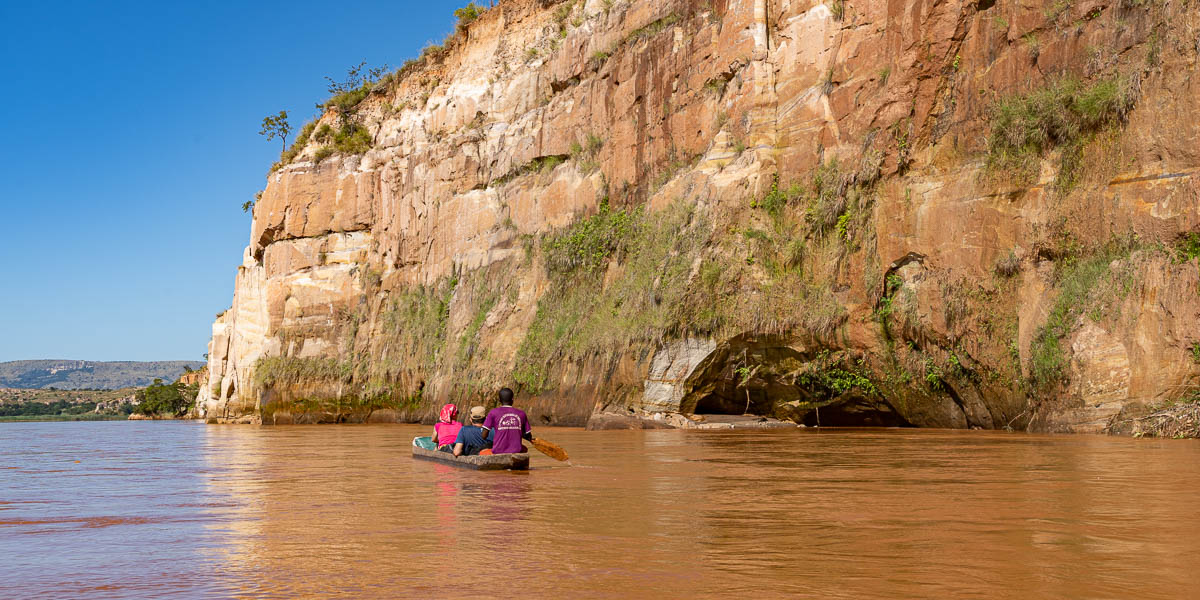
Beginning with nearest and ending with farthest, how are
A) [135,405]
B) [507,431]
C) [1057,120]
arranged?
[507,431]
[1057,120]
[135,405]

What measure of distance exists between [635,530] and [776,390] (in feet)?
63.6

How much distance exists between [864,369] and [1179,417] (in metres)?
7.57

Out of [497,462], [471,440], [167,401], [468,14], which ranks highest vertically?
[468,14]

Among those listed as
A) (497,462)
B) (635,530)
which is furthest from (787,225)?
(635,530)

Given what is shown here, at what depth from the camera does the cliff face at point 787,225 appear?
1870cm

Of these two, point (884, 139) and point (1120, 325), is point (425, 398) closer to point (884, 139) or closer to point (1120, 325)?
point (884, 139)

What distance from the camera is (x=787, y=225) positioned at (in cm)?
2541

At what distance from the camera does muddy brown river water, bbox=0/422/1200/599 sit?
520 cm

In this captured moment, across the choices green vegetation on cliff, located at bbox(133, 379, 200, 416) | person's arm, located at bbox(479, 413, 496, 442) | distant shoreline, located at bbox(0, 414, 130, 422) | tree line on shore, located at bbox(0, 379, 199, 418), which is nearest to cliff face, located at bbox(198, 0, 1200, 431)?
person's arm, located at bbox(479, 413, 496, 442)

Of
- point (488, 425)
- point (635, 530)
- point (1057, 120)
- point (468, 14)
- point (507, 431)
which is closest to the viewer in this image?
point (635, 530)

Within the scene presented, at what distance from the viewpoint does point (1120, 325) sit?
58.3 ft

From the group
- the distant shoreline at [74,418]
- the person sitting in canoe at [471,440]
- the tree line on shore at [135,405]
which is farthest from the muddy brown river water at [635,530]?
the distant shoreline at [74,418]

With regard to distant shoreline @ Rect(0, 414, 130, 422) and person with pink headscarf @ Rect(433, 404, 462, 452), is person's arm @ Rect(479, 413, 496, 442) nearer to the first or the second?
person with pink headscarf @ Rect(433, 404, 462, 452)

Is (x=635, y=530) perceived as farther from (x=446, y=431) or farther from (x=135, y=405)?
(x=135, y=405)
